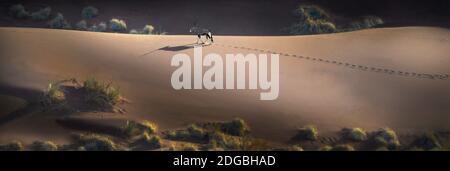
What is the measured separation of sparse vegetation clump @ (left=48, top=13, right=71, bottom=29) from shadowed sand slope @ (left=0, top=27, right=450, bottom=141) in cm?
449

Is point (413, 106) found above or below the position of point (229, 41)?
below

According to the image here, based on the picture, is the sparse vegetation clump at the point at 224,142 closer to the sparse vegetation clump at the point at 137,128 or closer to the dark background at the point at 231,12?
the sparse vegetation clump at the point at 137,128

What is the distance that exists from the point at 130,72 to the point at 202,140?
13.3 feet

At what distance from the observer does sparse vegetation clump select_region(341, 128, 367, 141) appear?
18.1 metres

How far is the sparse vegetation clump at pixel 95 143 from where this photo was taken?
57.0 ft

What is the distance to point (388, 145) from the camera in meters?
17.9

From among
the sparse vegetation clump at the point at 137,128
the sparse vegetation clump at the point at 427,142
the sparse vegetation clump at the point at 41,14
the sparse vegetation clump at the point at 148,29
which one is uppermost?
the sparse vegetation clump at the point at 41,14

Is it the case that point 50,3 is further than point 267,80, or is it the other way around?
point 50,3

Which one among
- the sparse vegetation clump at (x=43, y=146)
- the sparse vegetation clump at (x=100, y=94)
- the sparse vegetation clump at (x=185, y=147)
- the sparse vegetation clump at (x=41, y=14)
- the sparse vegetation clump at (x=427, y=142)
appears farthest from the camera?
the sparse vegetation clump at (x=41, y=14)

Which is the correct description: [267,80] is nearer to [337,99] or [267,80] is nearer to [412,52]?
[337,99]

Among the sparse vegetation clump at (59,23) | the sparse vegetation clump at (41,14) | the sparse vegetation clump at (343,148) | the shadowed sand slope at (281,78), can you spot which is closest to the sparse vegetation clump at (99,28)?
the sparse vegetation clump at (59,23)

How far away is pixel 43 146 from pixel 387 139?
9.08 metres

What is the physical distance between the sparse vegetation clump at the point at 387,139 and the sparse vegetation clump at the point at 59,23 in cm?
1472

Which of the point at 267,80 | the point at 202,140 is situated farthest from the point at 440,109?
the point at 202,140
